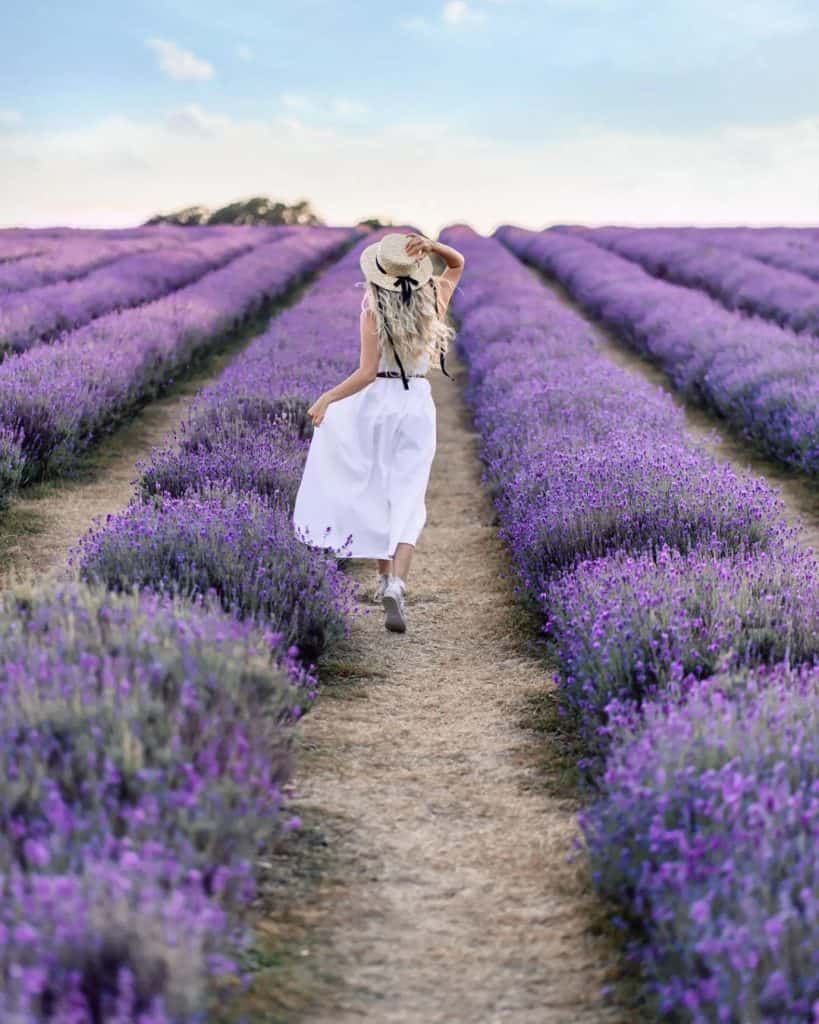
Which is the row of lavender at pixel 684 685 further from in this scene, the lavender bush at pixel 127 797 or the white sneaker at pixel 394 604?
the lavender bush at pixel 127 797

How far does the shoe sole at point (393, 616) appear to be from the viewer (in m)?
4.62

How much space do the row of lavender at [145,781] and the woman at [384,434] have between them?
2.28ft

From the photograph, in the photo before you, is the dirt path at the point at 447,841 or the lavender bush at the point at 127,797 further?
the dirt path at the point at 447,841

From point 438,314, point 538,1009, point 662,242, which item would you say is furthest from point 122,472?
point 662,242

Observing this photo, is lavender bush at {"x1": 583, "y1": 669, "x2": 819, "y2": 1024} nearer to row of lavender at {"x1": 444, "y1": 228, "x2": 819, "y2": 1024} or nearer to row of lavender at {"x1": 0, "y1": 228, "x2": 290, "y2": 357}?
row of lavender at {"x1": 444, "y1": 228, "x2": 819, "y2": 1024}

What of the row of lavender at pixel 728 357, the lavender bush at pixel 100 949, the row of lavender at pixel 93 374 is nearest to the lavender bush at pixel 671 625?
the lavender bush at pixel 100 949

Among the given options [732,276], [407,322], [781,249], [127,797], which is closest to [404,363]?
[407,322]

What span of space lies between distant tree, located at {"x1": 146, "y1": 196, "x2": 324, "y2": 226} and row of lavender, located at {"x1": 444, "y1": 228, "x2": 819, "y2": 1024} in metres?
41.1

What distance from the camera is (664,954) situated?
2.26 meters

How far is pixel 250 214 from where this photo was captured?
47.2 m

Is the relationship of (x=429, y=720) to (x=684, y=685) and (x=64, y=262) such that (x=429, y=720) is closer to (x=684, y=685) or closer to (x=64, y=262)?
(x=684, y=685)

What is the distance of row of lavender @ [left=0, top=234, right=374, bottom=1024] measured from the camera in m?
1.81

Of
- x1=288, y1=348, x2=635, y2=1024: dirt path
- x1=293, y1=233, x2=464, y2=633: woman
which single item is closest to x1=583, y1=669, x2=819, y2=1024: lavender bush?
x1=288, y1=348, x2=635, y2=1024: dirt path

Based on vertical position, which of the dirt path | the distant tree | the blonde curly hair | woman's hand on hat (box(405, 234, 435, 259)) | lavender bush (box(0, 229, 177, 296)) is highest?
the distant tree
